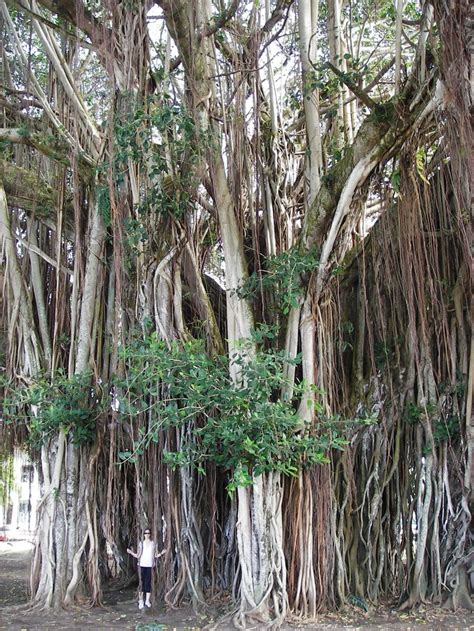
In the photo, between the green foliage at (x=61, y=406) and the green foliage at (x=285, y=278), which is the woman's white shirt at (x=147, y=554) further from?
the green foliage at (x=285, y=278)

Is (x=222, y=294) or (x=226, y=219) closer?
(x=226, y=219)

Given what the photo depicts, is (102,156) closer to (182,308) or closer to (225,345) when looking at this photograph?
(182,308)

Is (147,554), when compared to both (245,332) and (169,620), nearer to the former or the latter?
(169,620)

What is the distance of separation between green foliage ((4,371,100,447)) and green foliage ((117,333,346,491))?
0.49 m

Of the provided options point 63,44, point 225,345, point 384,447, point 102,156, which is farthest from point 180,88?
point 384,447

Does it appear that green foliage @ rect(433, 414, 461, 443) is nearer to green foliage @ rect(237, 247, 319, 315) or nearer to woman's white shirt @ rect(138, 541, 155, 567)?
green foliage @ rect(237, 247, 319, 315)

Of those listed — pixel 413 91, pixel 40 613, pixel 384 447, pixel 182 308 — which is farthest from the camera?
pixel 182 308

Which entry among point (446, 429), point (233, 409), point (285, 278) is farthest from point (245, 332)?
point (446, 429)

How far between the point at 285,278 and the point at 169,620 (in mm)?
2155

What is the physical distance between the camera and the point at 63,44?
17.7 feet

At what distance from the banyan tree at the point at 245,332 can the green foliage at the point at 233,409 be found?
0.02 metres

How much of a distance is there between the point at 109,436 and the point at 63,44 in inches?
120

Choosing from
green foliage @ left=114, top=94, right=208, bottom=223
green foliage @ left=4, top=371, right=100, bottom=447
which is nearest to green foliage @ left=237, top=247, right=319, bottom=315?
green foliage @ left=114, top=94, right=208, bottom=223

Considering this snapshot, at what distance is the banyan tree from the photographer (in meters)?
4.00
